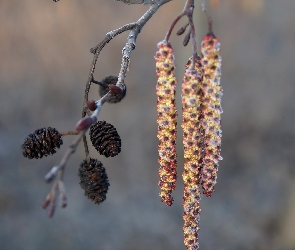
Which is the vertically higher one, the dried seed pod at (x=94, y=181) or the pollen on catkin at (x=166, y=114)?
the pollen on catkin at (x=166, y=114)

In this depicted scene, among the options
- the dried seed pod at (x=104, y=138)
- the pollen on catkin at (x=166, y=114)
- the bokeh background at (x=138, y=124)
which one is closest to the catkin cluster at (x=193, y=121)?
the pollen on catkin at (x=166, y=114)

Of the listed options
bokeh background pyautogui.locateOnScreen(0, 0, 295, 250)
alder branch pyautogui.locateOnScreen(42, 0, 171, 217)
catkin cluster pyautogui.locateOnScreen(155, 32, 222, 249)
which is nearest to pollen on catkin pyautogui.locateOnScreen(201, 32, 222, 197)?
catkin cluster pyautogui.locateOnScreen(155, 32, 222, 249)

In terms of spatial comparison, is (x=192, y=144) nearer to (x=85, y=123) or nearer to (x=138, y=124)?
(x=85, y=123)

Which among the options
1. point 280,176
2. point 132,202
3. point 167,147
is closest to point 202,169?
point 167,147

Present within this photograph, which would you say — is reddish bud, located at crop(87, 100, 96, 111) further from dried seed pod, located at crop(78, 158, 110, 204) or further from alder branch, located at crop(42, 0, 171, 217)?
dried seed pod, located at crop(78, 158, 110, 204)

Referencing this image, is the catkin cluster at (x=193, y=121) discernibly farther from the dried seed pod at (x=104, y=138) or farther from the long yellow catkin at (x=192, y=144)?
the dried seed pod at (x=104, y=138)

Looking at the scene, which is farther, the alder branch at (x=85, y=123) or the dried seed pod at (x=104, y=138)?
the dried seed pod at (x=104, y=138)

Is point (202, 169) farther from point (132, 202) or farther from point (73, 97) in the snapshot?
point (73, 97)
